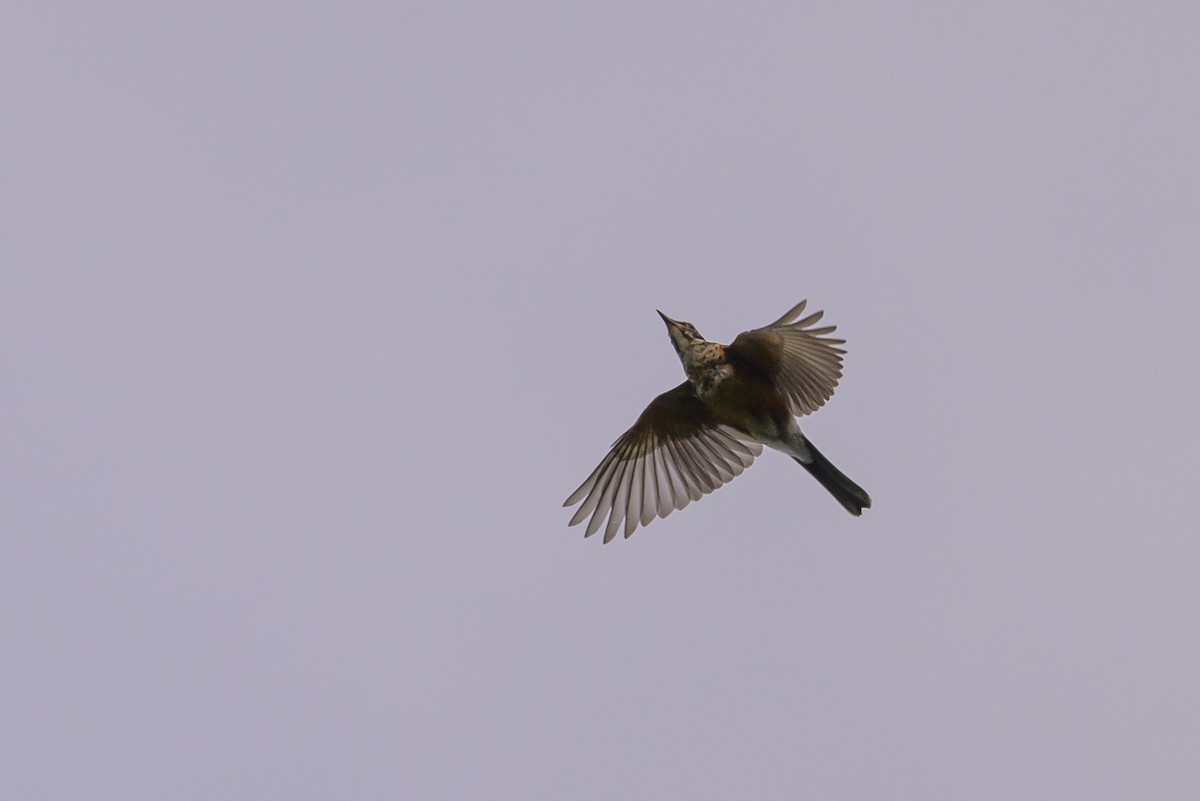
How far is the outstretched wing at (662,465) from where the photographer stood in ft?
51.3

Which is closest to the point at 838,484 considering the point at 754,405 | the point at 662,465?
the point at 754,405

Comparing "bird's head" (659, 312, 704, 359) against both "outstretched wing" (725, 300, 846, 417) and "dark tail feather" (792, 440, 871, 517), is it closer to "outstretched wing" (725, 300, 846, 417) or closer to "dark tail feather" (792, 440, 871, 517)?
"outstretched wing" (725, 300, 846, 417)

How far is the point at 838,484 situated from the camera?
596 inches

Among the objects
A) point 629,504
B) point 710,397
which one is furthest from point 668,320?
point 629,504

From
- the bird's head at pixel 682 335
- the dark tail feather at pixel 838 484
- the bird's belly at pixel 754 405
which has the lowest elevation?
the dark tail feather at pixel 838 484

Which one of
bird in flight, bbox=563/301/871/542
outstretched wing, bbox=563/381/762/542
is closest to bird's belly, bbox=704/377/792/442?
bird in flight, bbox=563/301/871/542

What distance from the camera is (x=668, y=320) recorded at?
15.3 meters

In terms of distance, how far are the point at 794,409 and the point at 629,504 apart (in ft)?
6.25

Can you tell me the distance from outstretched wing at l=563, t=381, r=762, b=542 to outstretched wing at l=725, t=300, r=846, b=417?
2.65 feet

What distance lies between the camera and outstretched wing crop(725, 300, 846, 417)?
47.6ft

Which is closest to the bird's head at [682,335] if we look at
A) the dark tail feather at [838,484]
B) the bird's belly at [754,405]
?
the bird's belly at [754,405]

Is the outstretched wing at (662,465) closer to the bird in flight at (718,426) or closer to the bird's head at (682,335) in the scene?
the bird in flight at (718,426)

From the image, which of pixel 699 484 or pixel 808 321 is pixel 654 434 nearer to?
pixel 699 484

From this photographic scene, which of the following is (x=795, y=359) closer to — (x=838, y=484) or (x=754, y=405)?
(x=754, y=405)
